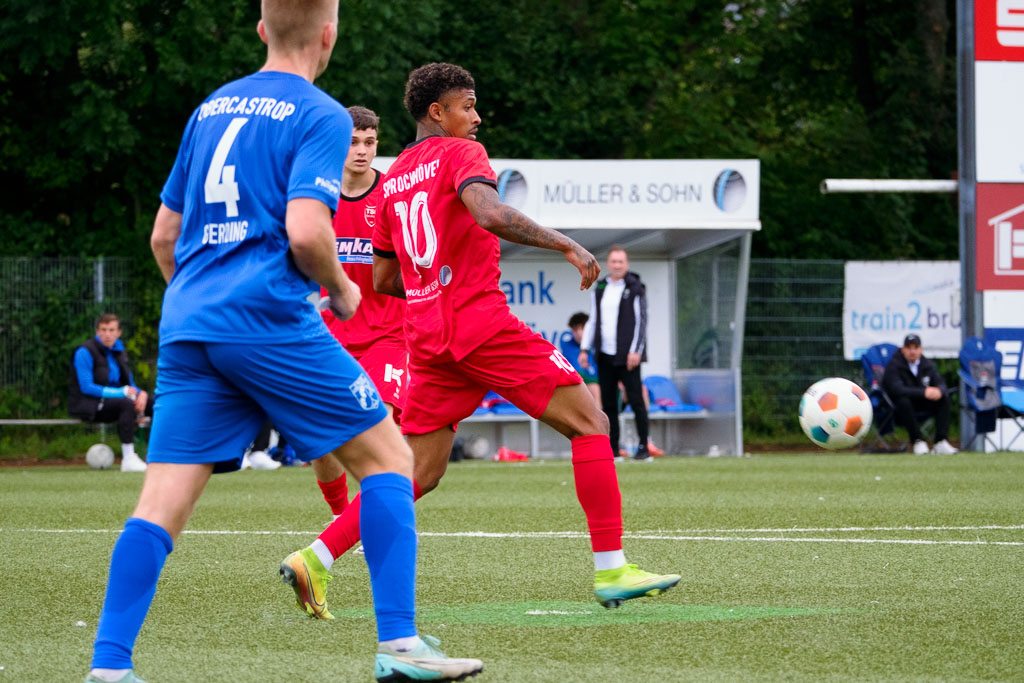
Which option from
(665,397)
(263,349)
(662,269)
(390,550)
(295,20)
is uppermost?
(662,269)

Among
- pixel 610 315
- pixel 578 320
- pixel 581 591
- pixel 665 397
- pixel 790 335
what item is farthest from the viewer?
pixel 790 335

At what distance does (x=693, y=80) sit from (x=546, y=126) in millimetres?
3687

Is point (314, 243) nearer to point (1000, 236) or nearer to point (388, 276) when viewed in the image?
point (388, 276)

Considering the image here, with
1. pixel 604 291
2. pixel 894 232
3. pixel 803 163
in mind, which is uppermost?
pixel 803 163

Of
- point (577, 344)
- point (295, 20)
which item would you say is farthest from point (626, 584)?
point (577, 344)

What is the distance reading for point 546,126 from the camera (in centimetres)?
2636

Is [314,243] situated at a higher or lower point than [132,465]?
higher

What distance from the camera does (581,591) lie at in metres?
5.76

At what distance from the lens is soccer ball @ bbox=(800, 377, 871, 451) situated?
8594mm

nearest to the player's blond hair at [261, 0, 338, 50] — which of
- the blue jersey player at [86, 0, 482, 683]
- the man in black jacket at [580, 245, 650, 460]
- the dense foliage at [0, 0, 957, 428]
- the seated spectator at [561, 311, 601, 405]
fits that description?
the blue jersey player at [86, 0, 482, 683]

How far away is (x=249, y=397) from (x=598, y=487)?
1.91 metres

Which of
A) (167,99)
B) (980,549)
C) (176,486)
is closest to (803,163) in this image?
(167,99)

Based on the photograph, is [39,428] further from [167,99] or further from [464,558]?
[464,558]

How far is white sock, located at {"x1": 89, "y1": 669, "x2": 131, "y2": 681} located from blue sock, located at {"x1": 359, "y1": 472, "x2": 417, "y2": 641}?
2.21 ft
